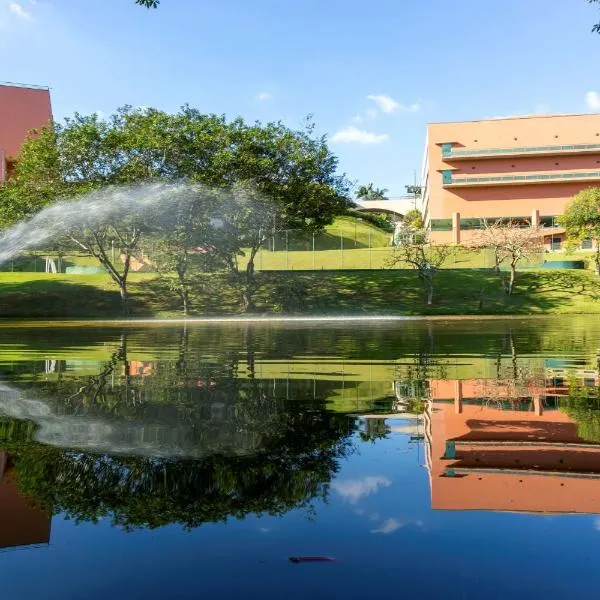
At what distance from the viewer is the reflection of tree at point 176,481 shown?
12.9 feet

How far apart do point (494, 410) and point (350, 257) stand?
52.2 m

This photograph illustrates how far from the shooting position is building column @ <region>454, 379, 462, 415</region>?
7.01 meters

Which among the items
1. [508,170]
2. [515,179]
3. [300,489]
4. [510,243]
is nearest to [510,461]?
[300,489]

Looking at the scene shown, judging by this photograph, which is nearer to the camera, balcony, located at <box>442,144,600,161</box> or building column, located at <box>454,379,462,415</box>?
building column, located at <box>454,379,462,415</box>

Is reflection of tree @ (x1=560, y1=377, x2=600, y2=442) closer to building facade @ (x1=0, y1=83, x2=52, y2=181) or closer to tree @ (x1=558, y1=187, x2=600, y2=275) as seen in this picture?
tree @ (x1=558, y1=187, x2=600, y2=275)

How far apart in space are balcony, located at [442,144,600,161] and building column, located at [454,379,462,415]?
63724mm

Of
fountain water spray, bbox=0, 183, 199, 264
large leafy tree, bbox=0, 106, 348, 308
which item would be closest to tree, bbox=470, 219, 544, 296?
large leafy tree, bbox=0, 106, 348, 308

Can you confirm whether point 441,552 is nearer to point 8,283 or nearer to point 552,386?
point 552,386

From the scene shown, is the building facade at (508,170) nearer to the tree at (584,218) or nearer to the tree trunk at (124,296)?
the tree at (584,218)

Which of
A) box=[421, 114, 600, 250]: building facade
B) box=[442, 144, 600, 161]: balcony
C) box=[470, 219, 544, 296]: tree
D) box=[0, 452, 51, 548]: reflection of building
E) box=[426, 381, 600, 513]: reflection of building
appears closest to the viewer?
box=[0, 452, 51, 548]: reflection of building

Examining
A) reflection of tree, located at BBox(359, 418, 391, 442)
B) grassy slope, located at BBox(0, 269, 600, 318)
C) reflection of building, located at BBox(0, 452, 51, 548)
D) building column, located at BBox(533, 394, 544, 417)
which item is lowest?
reflection of building, located at BBox(0, 452, 51, 548)

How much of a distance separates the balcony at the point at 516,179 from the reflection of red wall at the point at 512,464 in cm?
6644

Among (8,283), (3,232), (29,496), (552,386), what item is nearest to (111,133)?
(3,232)

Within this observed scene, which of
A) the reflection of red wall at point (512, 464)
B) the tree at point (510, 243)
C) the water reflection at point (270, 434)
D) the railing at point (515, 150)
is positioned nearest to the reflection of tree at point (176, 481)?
the water reflection at point (270, 434)
